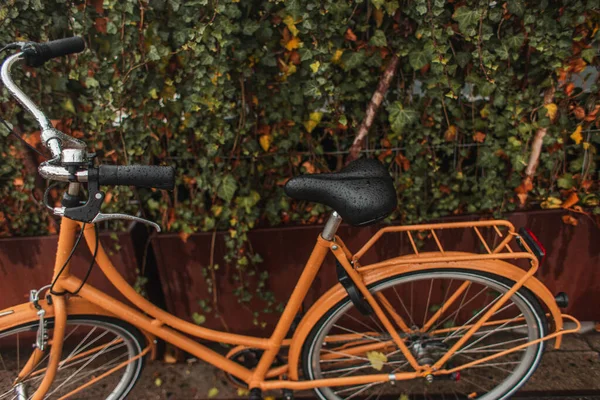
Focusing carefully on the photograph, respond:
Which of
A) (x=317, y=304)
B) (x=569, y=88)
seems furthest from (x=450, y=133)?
(x=317, y=304)

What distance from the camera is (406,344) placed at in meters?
2.12

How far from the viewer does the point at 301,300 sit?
1.91 meters

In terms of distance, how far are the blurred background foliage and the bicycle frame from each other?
51 centimetres

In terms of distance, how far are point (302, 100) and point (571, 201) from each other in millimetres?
1590

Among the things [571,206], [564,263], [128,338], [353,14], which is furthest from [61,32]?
[564,263]

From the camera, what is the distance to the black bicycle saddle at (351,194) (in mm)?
1606

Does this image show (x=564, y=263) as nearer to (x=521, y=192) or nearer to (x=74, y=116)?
(x=521, y=192)

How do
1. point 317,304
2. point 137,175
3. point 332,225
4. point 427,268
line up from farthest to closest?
point 317,304, point 427,268, point 332,225, point 137,175

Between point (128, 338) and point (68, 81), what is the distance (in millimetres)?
1345

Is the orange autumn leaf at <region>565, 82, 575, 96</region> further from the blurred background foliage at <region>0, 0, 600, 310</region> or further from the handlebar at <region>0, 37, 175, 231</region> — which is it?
the handlebar at <region>0, 37, 175, 231</region>

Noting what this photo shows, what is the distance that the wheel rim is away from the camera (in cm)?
198

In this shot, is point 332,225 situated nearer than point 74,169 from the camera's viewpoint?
No

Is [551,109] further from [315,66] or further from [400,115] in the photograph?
[315,66]

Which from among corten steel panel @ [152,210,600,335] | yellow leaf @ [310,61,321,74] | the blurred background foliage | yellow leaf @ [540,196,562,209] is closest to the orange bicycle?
corten steel panel @ [152,210,600,335]
